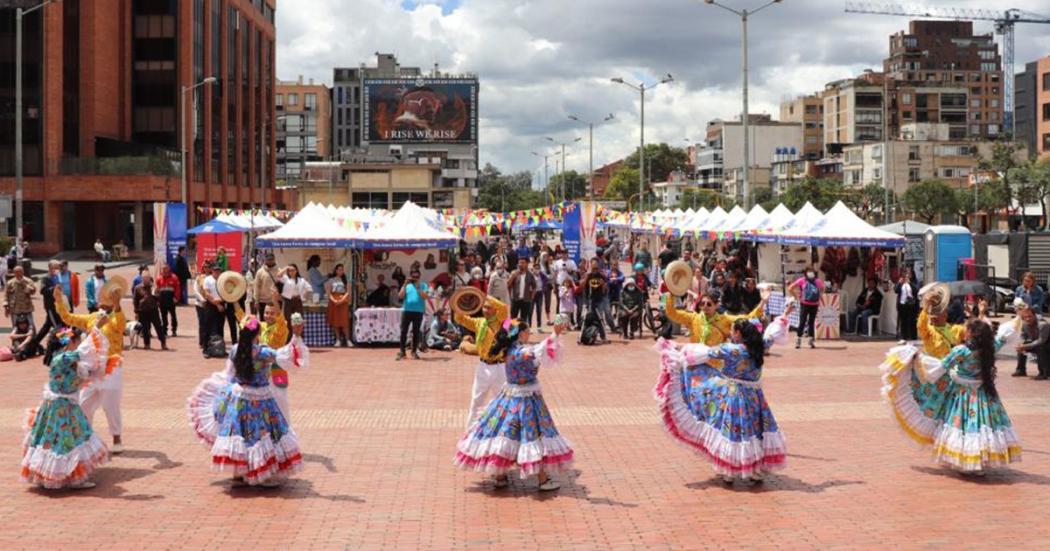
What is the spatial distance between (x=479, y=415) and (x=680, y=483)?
1901 millimetres

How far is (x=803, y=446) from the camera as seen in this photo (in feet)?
39.6

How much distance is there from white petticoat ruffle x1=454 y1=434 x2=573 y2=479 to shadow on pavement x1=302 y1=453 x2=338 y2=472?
1669 millimetres

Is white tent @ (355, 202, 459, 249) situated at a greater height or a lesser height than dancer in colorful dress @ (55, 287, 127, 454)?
greater

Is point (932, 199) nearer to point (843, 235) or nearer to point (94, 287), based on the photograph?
point (843, 235)

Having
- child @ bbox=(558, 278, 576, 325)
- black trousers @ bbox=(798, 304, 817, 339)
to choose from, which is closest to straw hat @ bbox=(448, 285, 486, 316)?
black trousers @ bbox=(798, 304, 817, 339)

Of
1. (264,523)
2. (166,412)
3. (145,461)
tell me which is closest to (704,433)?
(264,523)

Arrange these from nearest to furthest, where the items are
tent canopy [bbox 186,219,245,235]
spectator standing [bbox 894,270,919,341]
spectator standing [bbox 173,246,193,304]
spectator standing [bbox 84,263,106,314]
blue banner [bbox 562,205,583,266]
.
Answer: spectator standing [bbox 84,263,106,314]
spectator standing [bbox 894,270,919,341]
spectator standing [bbox 173,246,193,304]
blue banner [bbox 562,205,583,266]
tent canopy [bbox 186,219,245,235]

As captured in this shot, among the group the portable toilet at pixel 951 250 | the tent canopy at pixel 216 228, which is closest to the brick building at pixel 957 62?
the portable toilet at pixel 951 250

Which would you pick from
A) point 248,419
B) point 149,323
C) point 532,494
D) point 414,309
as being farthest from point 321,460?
point 149,323

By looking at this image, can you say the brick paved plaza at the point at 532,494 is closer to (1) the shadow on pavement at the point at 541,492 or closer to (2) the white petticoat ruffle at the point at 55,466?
(1) the shadow on pavement at the point at 541,492

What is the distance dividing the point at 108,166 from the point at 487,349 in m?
53.1

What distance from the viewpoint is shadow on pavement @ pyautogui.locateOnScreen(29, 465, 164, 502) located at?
9820 millimetres

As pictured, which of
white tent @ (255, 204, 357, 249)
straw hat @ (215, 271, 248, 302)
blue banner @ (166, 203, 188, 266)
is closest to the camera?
straw hat @ (215, 271, 248, 302)

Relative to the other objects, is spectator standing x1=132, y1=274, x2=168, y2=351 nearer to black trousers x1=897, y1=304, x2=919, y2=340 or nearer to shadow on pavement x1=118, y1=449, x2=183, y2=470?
shadow on pavement x1=118, y1=449, x2=183, y2=470
